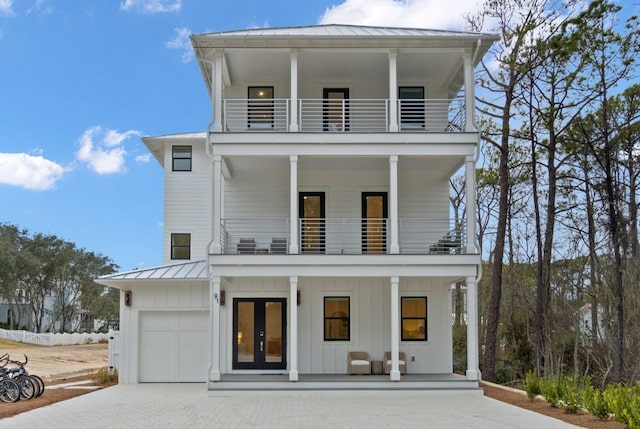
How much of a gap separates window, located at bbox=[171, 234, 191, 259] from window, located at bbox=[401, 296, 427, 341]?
7025 millimetres

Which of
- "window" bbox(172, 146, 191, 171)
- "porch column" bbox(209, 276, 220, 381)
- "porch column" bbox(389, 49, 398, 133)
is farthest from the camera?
"window" bbox(172, 146, 191, 171)

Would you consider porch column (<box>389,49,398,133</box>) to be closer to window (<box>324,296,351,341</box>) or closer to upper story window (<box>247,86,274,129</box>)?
upper story window (<box>247,86,274,129</box>)

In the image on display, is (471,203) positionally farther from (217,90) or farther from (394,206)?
(217,90)

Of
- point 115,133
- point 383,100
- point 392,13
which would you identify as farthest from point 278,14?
point 115,133

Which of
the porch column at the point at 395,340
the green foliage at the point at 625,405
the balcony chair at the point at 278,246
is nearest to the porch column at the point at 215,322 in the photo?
the balcony chair at the point at 278,246

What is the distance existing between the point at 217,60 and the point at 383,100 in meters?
4.45

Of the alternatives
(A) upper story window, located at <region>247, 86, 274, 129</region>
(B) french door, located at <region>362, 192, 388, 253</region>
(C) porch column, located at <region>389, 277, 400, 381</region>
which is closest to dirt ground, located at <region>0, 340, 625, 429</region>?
(C) porch column, located at <region>389, 277, 400, 381</region>

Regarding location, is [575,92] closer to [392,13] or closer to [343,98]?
[392,13]

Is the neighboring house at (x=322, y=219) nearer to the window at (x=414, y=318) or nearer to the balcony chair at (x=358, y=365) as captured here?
the window at (x=414, y=318)

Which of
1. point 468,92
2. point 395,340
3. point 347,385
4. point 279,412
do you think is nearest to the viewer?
point 279,412

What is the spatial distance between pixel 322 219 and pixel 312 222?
110 cm

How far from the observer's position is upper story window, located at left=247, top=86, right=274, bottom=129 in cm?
1866

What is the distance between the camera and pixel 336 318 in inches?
719

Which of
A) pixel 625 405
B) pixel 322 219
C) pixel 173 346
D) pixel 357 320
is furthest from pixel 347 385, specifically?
pixel 625 405
